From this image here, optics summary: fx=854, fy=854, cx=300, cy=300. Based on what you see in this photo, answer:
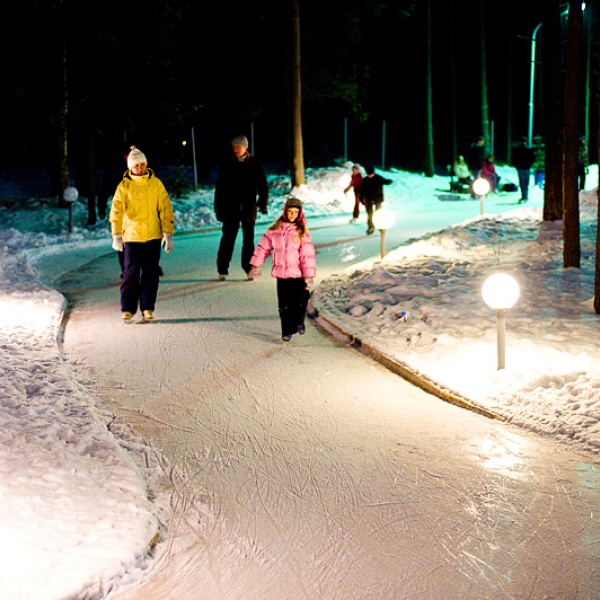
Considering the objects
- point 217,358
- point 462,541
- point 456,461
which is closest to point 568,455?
point 456,461

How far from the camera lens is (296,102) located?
1129 inches

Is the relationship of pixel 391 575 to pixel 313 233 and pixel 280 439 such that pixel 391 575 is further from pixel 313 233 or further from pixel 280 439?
pixel 313 233

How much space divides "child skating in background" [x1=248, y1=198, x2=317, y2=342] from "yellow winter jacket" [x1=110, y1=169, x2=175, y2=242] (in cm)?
140

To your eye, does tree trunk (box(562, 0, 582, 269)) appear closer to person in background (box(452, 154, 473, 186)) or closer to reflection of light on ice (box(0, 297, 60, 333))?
reflection of light on ice (box(0, 297, 60, 333))

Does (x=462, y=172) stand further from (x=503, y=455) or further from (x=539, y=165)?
(x=503, y=455)

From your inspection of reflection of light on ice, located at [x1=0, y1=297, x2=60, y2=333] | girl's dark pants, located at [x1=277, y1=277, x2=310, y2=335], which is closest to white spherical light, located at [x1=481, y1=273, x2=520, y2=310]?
girl's dark pants, located at [x1=277, y1=277, x2=310, y2=335]

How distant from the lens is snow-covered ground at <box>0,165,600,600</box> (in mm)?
4527

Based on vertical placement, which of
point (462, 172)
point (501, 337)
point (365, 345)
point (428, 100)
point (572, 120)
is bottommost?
point (365, 345)

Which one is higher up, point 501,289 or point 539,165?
point 539,165

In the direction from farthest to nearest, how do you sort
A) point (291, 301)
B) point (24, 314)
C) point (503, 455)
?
point (24, 314)
point (291, 301)
point (503, 455)

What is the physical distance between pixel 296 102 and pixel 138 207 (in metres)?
19.5

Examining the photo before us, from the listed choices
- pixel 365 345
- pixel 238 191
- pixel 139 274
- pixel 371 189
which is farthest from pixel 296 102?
pixel 365 345

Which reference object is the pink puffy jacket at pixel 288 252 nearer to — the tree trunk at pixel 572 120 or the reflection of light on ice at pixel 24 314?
the reflection of light on ice at pixel 24 314

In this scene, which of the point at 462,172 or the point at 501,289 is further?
the point at 462,172
